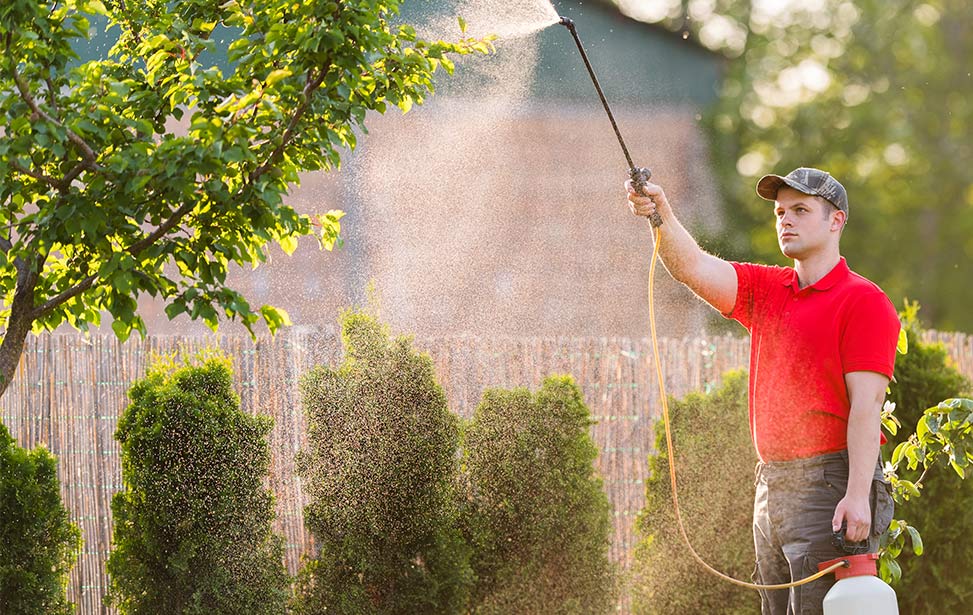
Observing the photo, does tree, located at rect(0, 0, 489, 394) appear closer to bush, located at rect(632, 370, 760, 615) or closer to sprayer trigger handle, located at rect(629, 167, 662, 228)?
sprayer trigger handle, located at rect(629, 167, 662, 228)

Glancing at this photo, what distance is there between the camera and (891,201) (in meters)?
16.7

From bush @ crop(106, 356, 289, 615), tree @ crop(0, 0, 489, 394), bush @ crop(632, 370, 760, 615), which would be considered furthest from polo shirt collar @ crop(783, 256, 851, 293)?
bush @ crop(106, 356, 289, 615)

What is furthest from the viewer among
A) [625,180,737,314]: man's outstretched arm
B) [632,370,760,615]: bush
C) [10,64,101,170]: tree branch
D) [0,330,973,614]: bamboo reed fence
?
[0,330,973,614]: bamboo reed fence

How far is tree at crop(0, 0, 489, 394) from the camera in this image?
9.44 feet

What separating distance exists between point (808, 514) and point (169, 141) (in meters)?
1.99

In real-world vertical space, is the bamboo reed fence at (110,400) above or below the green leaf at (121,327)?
below

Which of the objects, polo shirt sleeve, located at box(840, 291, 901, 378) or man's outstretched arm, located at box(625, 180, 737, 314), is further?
man's outstretched arm, located at box(625, 180, 737, 314)

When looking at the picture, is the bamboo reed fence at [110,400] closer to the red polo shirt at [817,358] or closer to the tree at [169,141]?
the tree at [169,141]

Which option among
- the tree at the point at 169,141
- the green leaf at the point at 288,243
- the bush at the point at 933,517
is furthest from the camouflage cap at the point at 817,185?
the bush at the point at 933,517

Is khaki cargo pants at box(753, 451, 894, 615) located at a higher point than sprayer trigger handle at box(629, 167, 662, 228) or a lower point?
lower

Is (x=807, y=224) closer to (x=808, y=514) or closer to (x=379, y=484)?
(x=808, y=514)

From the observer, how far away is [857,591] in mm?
2701

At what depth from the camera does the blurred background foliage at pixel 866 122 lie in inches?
617

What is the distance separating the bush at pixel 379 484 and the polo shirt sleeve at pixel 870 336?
102 inches
